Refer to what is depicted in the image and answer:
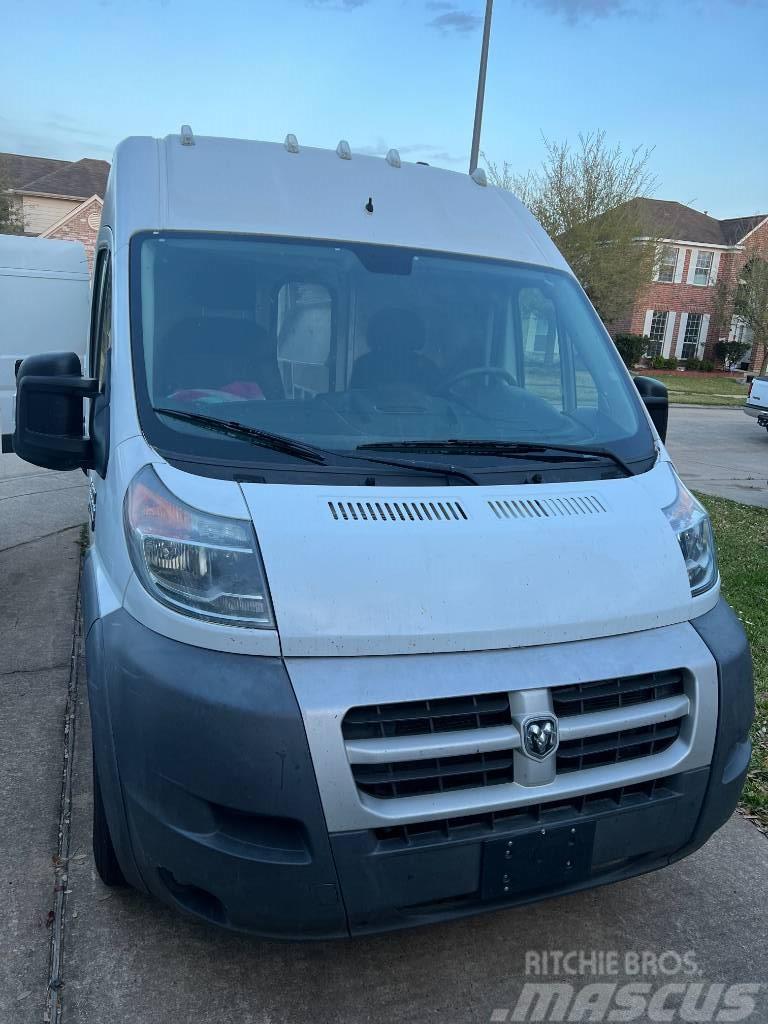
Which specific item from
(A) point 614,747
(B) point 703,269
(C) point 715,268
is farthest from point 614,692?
(C) point 715,268

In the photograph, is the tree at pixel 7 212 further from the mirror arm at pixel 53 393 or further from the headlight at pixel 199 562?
the headlight at pixel 199 562

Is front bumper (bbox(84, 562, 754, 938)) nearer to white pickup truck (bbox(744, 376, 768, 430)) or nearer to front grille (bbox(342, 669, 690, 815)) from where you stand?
front grille (bbox(342, 669, 690, 815))

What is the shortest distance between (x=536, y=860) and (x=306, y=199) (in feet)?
8.30

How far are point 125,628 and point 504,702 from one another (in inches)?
41.4

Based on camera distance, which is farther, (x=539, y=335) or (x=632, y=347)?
(x=632, y=347)

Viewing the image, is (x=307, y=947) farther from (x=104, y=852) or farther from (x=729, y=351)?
(x=729, y=351)

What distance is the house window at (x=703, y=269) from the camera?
44891 mm

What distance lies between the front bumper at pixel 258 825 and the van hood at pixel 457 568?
0.23 m

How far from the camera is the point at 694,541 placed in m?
2.79

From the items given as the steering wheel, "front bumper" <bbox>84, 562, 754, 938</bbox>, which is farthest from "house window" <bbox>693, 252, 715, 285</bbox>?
"front bumper" <bbox>84, 562, 754, 938</bbox>

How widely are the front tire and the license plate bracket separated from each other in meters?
1.24

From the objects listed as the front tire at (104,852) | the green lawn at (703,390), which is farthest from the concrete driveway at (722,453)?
the front tire at (104,852)

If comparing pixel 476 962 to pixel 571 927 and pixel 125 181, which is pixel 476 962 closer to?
pixel 571 927

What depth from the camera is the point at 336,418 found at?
290cm
